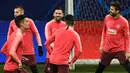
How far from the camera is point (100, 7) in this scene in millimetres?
16344

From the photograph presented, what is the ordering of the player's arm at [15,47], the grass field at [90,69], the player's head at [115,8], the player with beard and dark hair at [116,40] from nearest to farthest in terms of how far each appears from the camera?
the player's arm at [15,47] → the player's head at [115,8] → the player with beard and dark hair at [116,40] → the grass field at [90,69]

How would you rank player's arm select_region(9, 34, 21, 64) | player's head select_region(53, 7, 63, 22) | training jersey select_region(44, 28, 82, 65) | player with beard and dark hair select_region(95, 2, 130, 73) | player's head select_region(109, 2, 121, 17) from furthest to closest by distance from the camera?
player with beard and dark hair select_region(95, 2, 130, 73), player's head select_region(109, 2, 121, 17), player's head select_region(53, 7, 63, 22), training jersey select_region(44, 28, 82, 65), player's arm select_region(9, 34, 21, 64)

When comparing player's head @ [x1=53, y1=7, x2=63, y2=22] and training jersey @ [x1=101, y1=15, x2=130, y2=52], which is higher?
player's head @ [x1=53, y1=7, x2=63, y2=22]

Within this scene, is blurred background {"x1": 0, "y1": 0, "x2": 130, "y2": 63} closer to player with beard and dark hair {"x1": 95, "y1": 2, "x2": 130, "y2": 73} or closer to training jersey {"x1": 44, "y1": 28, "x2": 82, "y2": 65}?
player with beard and dark hair {"x1": 95, "y1": 2, "x2": 130, "y2": 73}

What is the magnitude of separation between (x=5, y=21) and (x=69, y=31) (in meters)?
8.06

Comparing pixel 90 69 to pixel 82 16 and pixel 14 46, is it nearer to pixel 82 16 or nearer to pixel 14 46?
pixel 82 16

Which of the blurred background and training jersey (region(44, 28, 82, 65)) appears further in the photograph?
the blurred background

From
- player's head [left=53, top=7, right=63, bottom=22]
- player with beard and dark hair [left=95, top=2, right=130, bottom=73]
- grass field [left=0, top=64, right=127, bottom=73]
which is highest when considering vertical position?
player's head [left=53, top=7, right=63, bottom=22]

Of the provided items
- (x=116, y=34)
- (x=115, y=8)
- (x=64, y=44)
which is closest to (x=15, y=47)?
(x=64, y=44)

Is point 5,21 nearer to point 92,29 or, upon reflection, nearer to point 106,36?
point 92,29

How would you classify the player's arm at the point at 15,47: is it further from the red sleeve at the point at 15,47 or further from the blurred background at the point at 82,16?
the blurred background at the point at 82,16

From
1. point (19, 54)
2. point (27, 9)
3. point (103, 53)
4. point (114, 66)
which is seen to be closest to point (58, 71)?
point (19, 54)

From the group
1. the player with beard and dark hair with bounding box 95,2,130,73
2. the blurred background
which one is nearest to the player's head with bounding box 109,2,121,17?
the player with beard and dark hair with bounding box 95,2,130,73

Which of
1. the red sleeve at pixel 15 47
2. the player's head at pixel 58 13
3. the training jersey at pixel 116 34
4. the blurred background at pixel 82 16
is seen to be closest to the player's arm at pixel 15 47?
the red sleeve at pixel 15 47
